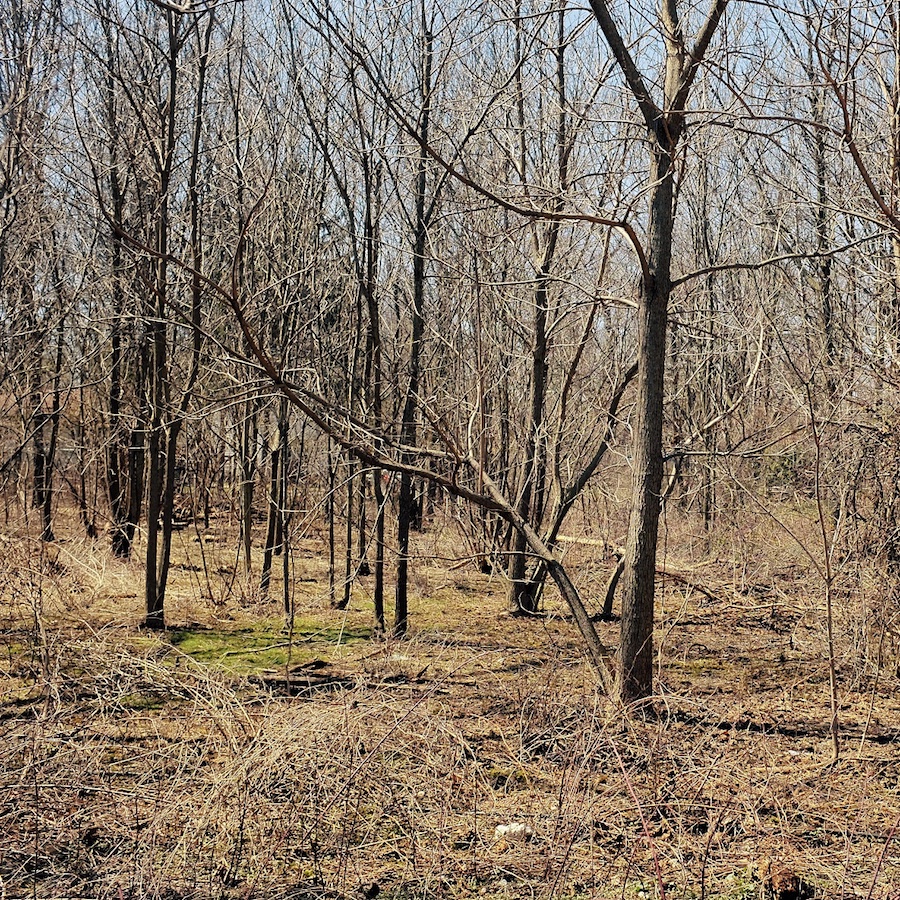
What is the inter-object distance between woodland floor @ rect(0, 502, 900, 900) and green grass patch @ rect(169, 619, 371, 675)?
100 millimetres

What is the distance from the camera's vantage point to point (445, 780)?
4.75 metres

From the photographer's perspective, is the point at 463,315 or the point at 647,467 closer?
the point at 647,467

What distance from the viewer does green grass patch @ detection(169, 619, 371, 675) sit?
7.71m

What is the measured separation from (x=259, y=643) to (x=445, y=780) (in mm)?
4120

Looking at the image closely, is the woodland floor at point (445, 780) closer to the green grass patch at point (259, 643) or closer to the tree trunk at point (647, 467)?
Answer: the green grass patch at point (259, 643)

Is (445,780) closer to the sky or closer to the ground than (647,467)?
closer to the ground

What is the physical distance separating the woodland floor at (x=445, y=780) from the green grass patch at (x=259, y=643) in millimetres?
100

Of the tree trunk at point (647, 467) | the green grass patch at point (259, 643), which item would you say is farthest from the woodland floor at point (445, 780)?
the tree trunk at point (647, 467)

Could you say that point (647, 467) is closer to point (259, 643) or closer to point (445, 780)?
point (445, 780)

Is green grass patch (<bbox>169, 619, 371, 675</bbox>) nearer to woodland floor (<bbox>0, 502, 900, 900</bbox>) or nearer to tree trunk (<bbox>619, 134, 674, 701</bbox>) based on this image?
woodland floor (<bbox>0, 502, 900, 900</bbox>)

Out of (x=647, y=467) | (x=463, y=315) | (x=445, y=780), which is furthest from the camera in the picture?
(x=463, y=315)

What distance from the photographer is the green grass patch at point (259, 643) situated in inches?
304

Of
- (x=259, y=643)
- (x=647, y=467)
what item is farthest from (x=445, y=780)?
(x=259, y=643)

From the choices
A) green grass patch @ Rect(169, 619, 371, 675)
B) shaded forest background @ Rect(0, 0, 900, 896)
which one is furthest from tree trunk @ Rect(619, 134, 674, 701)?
green grass patch @ Rect(169, 619, 371, 675)
